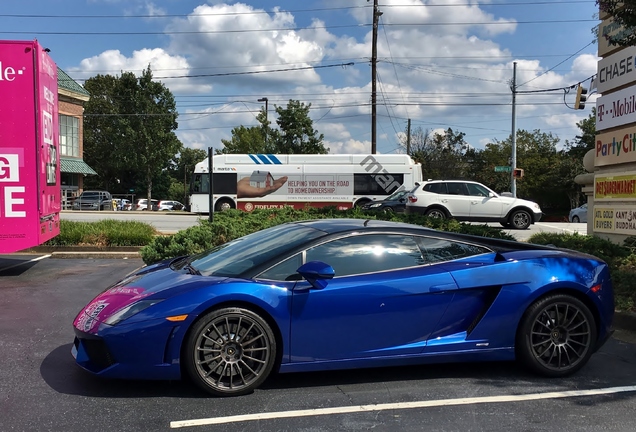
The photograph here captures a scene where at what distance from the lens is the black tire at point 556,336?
421cm

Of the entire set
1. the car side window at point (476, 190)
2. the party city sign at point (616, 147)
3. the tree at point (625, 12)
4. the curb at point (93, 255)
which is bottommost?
the curb at point (93, 255)

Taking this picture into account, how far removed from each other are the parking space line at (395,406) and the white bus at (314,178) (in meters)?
22.6

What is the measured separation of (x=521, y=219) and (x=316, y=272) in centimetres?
1692

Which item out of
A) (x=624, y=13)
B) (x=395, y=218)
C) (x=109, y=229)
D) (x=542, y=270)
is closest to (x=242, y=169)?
(x=109, y=229)

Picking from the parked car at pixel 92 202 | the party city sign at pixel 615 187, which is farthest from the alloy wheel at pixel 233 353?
the parked car at pixel 92 202

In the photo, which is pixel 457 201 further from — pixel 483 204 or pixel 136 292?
pixel 136 292

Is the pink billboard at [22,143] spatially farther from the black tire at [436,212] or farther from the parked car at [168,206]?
the parked car at [168,206]

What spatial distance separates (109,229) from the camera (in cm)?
1215

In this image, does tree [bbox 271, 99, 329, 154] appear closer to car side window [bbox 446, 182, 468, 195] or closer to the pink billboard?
car side window [bbox 446, 182, 468, 195]

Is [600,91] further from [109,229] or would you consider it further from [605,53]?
[109,229]

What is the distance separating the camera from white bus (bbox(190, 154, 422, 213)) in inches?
1047

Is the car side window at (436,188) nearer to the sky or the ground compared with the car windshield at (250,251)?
nearer to the sky

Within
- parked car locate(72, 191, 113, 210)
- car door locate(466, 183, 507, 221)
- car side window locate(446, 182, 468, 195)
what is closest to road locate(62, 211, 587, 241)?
car door locate(466, 183, 507, 221)

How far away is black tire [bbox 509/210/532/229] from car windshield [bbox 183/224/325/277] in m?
15.8
